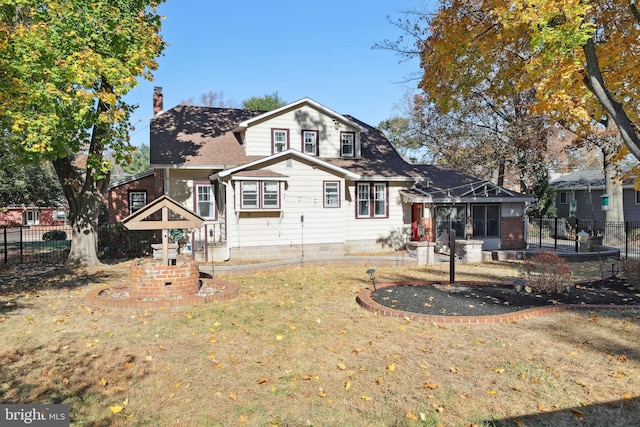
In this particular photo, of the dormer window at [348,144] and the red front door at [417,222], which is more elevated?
the dormer window at [348,144]

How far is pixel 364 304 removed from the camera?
351 inches

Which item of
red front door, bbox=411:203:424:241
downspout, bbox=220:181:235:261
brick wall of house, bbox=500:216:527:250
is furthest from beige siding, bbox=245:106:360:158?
brick wall of house, bbox=500:216:527:250

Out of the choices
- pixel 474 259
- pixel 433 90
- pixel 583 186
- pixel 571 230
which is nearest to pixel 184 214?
pixel 433 90

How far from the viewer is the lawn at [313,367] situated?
440cm

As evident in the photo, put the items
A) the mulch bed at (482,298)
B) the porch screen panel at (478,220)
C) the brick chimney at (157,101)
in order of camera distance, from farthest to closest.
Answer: the brick chimney at (157,101)
the porch screen panel at (478,220)
the mulch bed at (482,298)

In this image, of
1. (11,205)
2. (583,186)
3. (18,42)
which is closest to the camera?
(18,42)

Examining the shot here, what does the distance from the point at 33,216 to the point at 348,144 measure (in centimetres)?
3359

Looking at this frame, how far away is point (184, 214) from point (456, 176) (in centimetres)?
1741

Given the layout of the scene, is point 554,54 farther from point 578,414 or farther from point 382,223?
point 382,223

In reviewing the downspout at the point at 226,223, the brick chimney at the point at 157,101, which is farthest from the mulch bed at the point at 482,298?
the brick chimney at the point at 157,101

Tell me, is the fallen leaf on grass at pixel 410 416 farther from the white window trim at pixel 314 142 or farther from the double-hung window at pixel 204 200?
the white window trim at pixel 314 142

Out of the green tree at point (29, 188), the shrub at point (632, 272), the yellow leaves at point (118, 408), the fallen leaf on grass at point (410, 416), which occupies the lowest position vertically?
the fallen leaf on grass at point (410, 416)

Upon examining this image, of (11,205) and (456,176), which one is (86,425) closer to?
(456,176)

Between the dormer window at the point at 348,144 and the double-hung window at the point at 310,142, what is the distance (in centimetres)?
160
